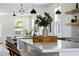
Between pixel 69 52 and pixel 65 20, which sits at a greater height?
pixel 65 20

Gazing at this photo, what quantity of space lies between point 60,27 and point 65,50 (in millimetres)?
5608

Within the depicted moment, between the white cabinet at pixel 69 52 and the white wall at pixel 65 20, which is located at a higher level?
the white wall at pixel 65 20

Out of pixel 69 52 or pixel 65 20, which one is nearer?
pixel 69 52

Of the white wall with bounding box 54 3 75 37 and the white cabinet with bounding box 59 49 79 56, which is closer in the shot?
the white cabinet with bounding box 59 49 79 56

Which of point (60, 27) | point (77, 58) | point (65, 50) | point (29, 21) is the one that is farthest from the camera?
point (29, 21)

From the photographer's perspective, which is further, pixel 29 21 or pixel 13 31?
pixel 29 21

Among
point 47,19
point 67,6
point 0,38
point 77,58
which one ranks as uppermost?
point 67,6

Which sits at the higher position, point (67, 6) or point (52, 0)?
point (67, 6)

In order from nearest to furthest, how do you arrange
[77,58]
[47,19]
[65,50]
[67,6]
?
[77,58] → [65,50] → [47,19] → [67,6]

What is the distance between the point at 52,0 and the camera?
119 centimetres

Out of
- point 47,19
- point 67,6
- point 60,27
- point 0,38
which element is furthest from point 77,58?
point 0,38

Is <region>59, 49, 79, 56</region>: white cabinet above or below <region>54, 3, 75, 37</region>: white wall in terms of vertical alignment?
below

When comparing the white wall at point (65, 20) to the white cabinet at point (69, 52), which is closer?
the white cabinet at point (69, 52)

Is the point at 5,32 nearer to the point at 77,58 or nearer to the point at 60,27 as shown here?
the point at 60,27
